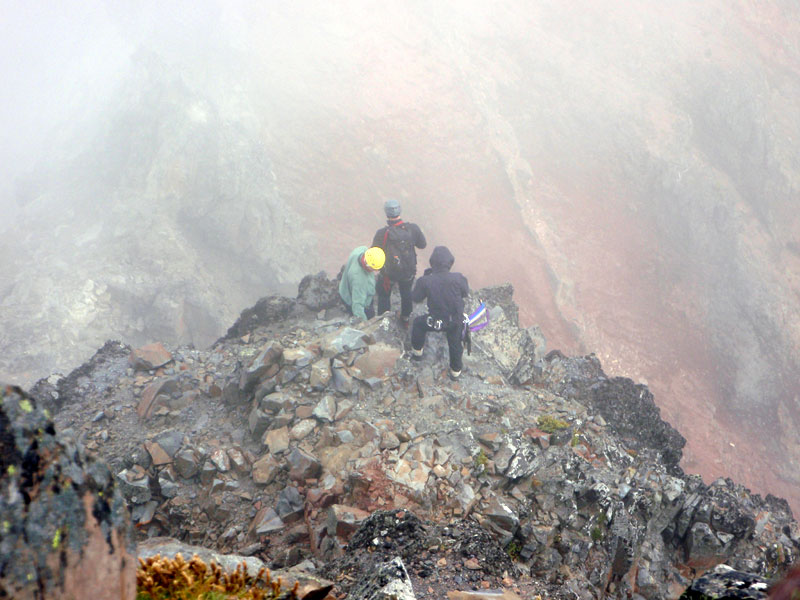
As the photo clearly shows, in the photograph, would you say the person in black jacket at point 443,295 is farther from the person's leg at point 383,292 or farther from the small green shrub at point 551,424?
the small green shrub at point 551,424

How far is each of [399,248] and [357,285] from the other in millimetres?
1091

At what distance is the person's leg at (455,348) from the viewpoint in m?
8.27

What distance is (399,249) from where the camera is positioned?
8742 millimetres

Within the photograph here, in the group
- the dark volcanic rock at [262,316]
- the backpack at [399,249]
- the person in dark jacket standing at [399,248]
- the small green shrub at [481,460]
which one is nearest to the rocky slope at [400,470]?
the small green shrub at [481,460]

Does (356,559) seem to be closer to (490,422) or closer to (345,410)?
(345,410)

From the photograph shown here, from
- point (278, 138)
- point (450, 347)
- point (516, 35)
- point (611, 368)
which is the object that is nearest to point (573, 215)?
point (611, 368)

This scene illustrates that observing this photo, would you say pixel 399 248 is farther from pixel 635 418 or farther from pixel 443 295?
pixel 635 418

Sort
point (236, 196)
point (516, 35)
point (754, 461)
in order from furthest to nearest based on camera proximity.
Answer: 1. point (516, 35)
2. point (236, 196)
3. point (754, 461)

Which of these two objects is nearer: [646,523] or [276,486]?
[276,486]

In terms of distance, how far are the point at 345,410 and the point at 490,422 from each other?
91.5 inches

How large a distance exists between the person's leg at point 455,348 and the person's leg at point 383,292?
161 centimetres

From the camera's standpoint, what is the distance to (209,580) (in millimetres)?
3107

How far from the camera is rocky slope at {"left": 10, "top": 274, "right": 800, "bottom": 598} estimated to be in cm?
557

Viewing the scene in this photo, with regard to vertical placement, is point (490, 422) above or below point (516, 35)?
below
